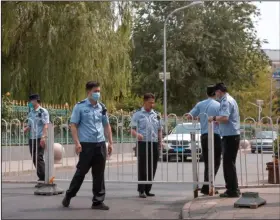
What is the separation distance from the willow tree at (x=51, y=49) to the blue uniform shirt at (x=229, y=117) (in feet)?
48.6

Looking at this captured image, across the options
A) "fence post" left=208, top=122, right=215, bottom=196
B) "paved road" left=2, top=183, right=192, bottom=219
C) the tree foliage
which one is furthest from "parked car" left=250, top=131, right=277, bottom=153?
the tree foliage

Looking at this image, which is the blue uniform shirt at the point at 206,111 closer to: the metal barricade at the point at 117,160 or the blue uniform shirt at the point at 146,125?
the metal barricade at the point at 117,160

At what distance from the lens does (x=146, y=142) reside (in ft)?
30.8

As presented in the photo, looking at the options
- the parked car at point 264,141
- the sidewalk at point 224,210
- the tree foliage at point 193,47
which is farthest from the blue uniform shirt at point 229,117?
the tree foliage at point 193,47

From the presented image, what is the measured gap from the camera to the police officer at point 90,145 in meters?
7.80

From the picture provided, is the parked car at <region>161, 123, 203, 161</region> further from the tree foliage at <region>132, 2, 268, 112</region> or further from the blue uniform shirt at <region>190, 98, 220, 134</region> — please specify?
the tree foliage at <region>132, 2, 268, 112</region>

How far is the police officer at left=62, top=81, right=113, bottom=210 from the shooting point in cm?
780

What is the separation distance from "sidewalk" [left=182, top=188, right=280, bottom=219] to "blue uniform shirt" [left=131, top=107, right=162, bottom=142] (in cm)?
148

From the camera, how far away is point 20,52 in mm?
22906

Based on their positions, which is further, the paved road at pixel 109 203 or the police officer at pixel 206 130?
the police officer at pixel 206 130

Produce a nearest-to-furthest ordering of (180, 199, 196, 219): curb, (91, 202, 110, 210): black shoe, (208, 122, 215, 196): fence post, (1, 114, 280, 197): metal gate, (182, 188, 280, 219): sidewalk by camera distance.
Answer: (182, 188, 280, 219): sidewalk < (180, 199, 196, 219): curb < (91, 202, 110, 210): black shoe < (208, 122, 215, 196): fence post < (1, 114, 280, 197): metal gate

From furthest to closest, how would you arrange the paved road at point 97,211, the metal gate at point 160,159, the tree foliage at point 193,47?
the tree foliage at point 193,47 < the metal gate at point 160,159 < the paved road at point 97,211

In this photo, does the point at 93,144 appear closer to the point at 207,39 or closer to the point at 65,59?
the point at 65,59

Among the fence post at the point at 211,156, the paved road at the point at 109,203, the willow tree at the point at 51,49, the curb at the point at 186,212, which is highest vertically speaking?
the willow tree at the point at 51,49
